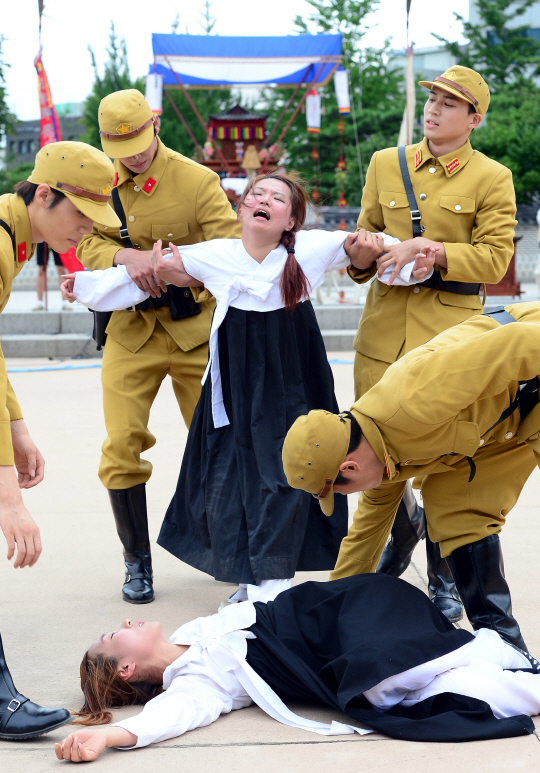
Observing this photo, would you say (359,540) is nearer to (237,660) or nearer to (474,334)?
(237,660)

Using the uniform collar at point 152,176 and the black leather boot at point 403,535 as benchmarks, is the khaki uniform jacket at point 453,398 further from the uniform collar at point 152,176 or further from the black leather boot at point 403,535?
the uniform collar at point 152,176

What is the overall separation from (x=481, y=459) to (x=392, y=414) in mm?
477

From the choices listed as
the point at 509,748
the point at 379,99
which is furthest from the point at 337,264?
the point at 379,99

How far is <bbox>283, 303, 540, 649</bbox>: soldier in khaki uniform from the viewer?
230 centimetres

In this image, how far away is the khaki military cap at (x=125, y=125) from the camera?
3.39m

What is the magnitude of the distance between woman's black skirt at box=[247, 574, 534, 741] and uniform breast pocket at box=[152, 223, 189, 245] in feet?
5.20

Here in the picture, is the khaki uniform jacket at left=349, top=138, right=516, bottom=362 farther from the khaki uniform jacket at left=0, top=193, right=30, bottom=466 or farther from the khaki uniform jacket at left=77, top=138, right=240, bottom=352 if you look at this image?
the khaki uniform jacket at left=0, top=193, right=30, bottom=466

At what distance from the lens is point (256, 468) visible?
3.13 m

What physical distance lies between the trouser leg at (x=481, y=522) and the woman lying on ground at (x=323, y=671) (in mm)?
155

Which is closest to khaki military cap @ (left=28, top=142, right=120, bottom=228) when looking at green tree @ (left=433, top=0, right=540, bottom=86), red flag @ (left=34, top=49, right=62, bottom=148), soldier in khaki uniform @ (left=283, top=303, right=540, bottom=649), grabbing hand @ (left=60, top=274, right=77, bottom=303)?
grabbing hand @ (left=60, top=274, right=77, bottom=303)

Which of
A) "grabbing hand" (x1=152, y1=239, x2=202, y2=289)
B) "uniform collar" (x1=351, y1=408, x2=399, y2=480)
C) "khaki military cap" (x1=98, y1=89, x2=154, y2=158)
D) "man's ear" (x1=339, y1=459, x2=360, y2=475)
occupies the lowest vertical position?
"man's ear" (x1=339, y1=459, x2=360, y2=475)

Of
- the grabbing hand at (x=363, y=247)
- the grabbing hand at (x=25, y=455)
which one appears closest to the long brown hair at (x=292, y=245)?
the grabbing hand at (x=363, y=247)

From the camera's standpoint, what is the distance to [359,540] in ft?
9.62

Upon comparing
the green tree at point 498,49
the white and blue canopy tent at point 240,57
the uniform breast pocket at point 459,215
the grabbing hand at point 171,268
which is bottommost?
the grabbing hand at point 171,268
